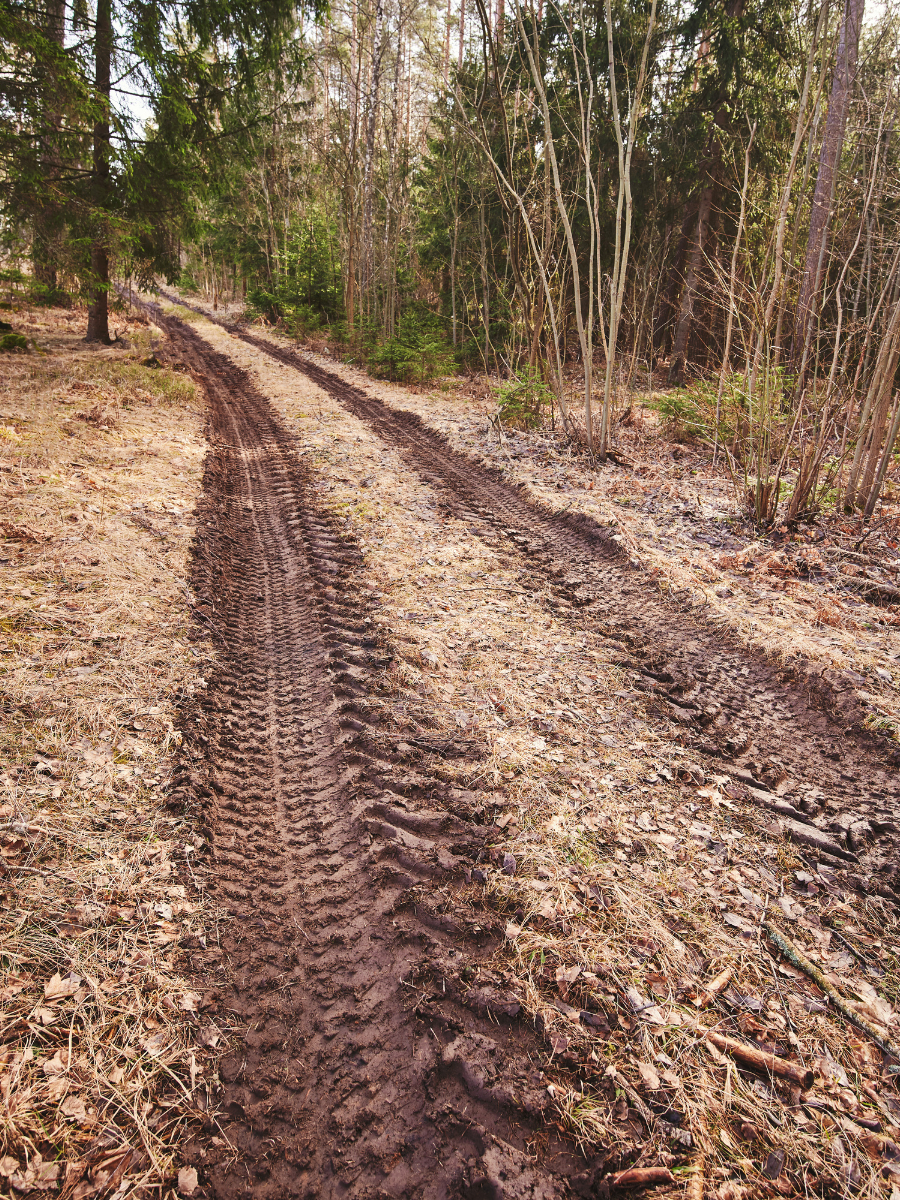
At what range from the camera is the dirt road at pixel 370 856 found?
178 cm

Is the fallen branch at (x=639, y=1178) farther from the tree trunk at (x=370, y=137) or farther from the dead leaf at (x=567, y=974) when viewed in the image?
the tree trunk at (x=370, y=137)

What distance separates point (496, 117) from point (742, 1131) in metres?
18.1

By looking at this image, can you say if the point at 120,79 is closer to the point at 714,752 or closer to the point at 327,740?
the point at 327,740

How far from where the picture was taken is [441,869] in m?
2.61

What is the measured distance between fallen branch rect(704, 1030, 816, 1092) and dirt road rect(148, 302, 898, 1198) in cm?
59

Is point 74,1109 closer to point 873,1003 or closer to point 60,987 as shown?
point 60,987

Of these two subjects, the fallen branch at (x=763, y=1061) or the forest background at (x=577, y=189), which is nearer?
the fallen branch at (x=763, y=1061)

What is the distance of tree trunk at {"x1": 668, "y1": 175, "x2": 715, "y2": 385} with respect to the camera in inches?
537

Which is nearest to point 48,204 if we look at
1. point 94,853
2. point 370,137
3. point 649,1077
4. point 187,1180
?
point 370,137

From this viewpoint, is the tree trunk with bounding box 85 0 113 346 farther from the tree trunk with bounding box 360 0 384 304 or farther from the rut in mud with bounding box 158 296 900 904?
the rut in mud with bounding box 158 296 900 904

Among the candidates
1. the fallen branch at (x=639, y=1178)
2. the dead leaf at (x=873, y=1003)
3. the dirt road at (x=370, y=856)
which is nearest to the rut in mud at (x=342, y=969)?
the dirt road at (x=370, y=856)

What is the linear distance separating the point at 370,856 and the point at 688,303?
49.4 ft

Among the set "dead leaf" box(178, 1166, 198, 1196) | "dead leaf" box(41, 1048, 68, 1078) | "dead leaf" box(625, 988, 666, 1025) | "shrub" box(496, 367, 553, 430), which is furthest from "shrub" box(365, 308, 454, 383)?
"dead leaf" box(178, 1166, 198, 1196)

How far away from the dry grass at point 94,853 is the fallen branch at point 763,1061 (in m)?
1.78
